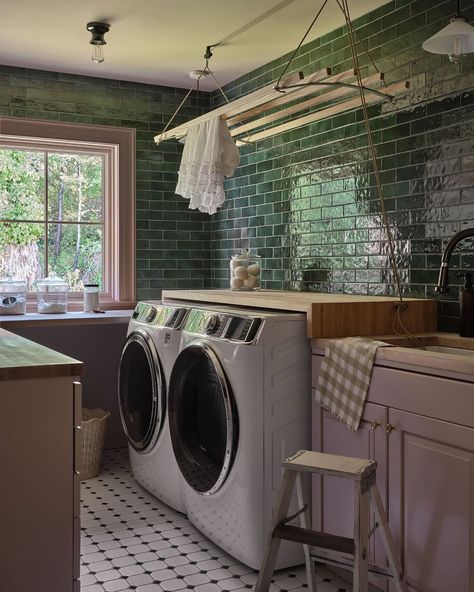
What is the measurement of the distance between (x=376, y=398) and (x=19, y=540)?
1.23 m

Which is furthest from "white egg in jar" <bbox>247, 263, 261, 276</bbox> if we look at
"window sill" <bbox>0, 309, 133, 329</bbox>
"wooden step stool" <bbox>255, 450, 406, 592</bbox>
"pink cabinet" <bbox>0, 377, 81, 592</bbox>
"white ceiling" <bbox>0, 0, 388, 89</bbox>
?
"pink cabinet" <bbox>0, 377, 81, 592</bbox>

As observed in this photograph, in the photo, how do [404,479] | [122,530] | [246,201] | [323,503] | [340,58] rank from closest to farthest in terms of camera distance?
1. [404,479]
2. [323,503]
3. [122,530]
4. [340,58]
5. [246,201]

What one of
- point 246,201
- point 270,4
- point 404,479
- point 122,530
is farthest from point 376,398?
point 246,201

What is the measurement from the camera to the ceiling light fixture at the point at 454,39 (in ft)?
7.93

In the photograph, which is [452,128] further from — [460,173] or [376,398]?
[376,398]

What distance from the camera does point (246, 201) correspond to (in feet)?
14.9

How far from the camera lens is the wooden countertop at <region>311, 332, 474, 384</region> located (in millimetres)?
2053

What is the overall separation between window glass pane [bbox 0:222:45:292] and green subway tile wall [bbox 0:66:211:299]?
0.67 meters

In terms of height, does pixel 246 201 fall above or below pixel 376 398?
above

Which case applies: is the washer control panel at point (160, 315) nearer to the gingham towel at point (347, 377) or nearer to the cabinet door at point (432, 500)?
the gingham towel at point (347, 377)

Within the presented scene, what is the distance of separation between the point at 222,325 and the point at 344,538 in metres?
1.13

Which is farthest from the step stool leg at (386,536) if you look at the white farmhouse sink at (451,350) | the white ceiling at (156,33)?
the white ceiling at (156,33)

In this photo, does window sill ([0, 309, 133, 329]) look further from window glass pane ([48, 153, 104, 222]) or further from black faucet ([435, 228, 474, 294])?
black faucet ([435, 228, 474, 294])

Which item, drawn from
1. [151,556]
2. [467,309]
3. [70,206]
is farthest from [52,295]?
[467,309]
